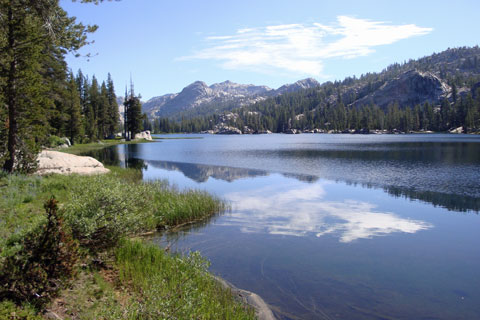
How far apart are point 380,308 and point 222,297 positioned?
477 cm

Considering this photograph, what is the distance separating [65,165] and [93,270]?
2234 cm

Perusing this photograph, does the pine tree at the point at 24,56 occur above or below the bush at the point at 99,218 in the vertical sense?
above

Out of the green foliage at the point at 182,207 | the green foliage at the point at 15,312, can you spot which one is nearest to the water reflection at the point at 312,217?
the green foliage at the point at 182,207

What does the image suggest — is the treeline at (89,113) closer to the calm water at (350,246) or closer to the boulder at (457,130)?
the calm water at (350,246)

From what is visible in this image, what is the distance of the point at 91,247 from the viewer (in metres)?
10.7

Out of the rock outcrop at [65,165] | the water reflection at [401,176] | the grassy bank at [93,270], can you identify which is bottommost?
the water reflection at [401,176]

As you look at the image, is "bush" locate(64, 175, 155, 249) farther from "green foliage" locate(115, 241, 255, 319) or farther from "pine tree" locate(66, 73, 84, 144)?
"pine tree" locate(66, 73, 84, 144)

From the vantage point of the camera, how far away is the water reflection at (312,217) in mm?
17109

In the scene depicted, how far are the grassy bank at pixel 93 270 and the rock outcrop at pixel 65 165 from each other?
510 inches

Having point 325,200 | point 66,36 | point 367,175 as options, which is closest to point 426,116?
point 367,175

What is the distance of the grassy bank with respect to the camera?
21.9 ft

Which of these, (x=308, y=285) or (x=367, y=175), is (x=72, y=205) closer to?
(x=308, y=285)

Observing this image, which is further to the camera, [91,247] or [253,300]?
[91,247]

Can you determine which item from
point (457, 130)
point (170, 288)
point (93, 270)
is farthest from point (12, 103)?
point (457, 130)
